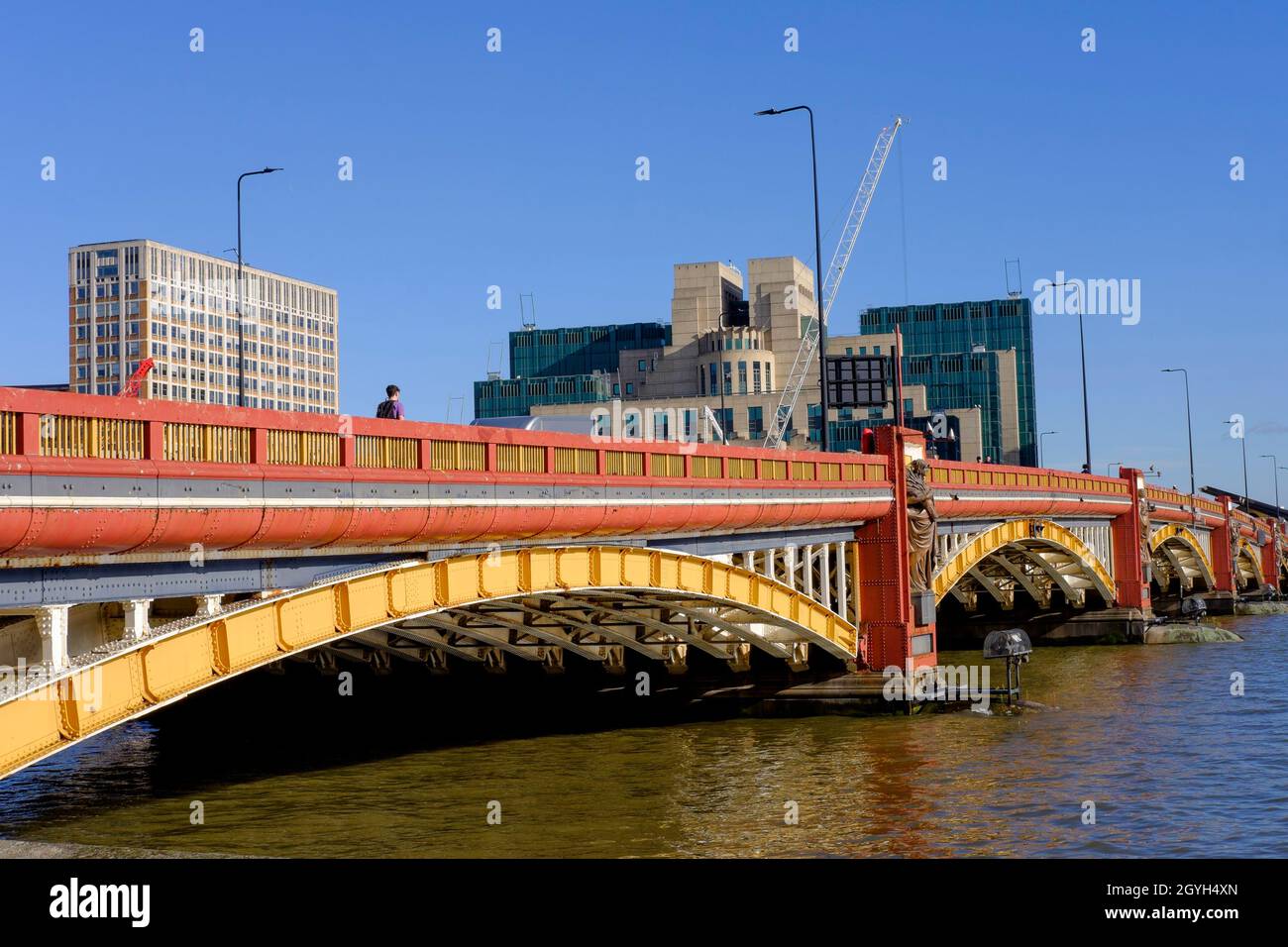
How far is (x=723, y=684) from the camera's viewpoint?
41.8 metres

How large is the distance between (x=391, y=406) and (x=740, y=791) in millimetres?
10935

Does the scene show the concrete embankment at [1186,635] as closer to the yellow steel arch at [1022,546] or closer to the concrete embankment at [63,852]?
the yellow steel arch at [1022,546]

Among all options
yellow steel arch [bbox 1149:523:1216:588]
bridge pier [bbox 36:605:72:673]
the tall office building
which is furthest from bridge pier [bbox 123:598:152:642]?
the tall office building

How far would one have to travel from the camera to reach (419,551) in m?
23.5

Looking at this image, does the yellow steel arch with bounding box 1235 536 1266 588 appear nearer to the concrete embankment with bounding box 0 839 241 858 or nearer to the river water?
the river water

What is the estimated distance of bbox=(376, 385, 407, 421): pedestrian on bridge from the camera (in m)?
24.7

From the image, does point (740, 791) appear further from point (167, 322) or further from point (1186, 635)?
point (167, 322)

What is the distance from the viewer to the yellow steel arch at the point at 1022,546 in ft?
161

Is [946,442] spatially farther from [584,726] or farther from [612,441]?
[612,441]

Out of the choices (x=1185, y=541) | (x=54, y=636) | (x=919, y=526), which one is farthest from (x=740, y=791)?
(x=1185, y=541)

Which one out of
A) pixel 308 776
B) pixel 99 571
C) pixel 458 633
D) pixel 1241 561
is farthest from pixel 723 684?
pixel 1241 561

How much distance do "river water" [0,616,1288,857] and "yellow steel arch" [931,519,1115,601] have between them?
21.3ft

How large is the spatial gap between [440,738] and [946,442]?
435 feet

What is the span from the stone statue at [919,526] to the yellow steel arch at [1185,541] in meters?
38.9
